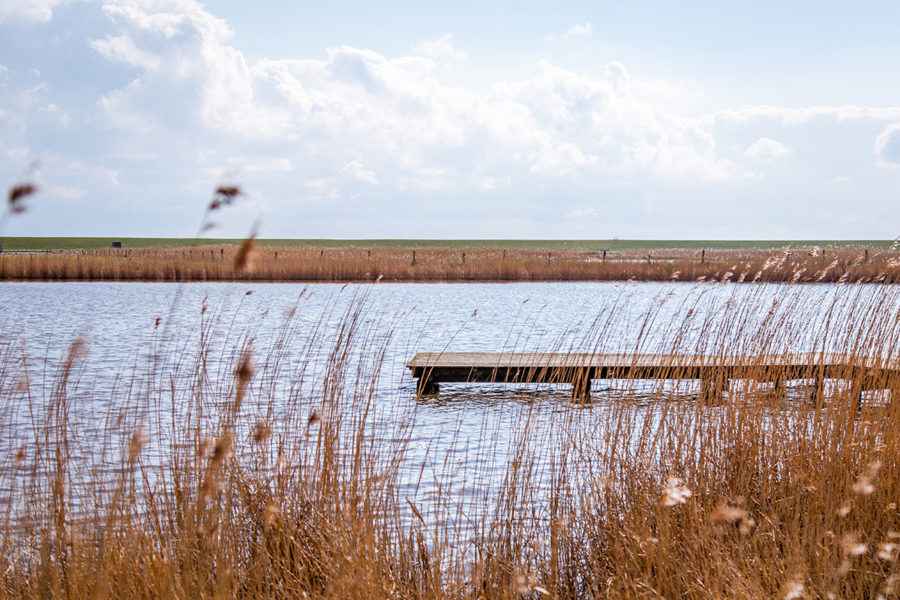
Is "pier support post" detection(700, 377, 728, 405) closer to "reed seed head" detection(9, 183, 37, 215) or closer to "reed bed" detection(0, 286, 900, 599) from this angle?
"reed bed" detection(0, 286, 900, 599)

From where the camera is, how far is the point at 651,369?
870 cm

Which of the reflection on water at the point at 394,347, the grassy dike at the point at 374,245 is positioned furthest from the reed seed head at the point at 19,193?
the grassy dike at the point at 374,245

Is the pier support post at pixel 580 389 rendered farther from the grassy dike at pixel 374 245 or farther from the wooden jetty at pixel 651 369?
the grassy dike at pixel 374 245

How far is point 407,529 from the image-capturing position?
468cm

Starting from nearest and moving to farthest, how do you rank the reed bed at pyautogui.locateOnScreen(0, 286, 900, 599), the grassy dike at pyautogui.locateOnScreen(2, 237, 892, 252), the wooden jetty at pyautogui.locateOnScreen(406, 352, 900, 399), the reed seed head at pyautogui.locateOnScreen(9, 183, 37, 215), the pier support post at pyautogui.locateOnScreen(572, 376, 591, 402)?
the reed seed head at pyautogui.locateOnScreen(9, 183, 37, 215), the reed bed at pyautogui.locateOnScreen(0, 286, 900, 599), the pier support post at pyautogui.locateOnScreen(572, 376, 591, 402), the wooden jetty at pyautogui.locateOnScreen(406, 352, 900, 399), the grassy dike at pyautogui.locateOnScreen(2, 237, 892, 252)

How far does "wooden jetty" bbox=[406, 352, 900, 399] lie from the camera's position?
16.1 feet

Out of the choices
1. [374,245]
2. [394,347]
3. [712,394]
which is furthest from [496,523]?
[374,245]

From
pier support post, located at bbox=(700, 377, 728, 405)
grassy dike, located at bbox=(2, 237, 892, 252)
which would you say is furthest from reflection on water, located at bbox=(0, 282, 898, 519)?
grassy dike, located at bbox=(2, 237, 892, 252)

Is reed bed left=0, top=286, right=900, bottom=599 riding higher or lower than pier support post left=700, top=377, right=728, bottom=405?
lower

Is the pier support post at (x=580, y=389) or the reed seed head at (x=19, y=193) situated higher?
the reed seed head at (x=19, y=193)

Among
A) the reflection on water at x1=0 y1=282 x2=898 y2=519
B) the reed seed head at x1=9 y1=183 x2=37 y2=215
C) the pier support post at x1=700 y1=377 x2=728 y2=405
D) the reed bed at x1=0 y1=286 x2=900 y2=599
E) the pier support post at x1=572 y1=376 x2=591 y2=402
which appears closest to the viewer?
the reed seed head at x1=9 y1=183 x2=37 y2=215

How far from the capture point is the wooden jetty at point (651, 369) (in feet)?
16.1

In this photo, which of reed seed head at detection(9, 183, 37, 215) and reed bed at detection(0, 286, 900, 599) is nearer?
reed seed head at detection(9, 183, 37, 215)

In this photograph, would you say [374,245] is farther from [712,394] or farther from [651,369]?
[712,394]
